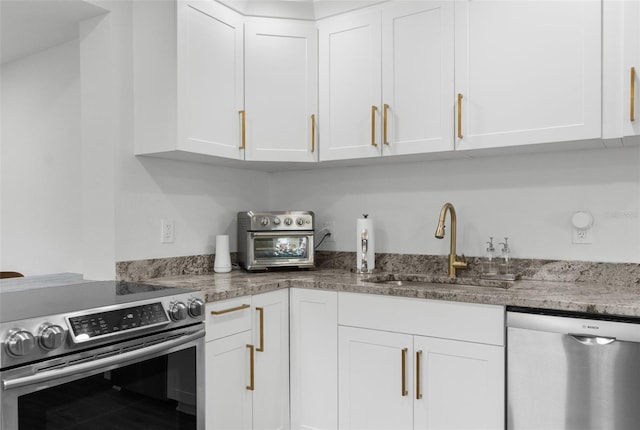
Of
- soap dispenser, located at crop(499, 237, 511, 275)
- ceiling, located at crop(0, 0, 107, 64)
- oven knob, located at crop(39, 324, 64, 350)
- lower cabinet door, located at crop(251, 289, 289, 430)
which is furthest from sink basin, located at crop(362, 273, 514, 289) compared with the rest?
ceiling, located at crop(0, 0, 107, 64)

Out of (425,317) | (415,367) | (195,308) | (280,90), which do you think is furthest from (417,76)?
(195,308)

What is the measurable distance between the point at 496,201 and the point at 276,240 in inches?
46.8

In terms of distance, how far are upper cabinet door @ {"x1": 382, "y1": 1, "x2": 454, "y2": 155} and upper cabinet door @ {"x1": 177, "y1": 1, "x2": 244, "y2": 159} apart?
0.75m

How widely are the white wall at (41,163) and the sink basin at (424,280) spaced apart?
1.68 meters

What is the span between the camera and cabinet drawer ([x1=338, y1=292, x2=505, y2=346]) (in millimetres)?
1791

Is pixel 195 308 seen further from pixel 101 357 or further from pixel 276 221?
pixel 276 221

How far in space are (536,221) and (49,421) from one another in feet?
6.97

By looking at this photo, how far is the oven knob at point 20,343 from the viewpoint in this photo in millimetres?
1245

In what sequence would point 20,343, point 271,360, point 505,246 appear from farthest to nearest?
point 505,246 → point 271,360 → point 20,343

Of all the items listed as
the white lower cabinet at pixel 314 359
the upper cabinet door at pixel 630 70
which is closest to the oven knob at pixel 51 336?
the white lower cabinet at pixel 314 359

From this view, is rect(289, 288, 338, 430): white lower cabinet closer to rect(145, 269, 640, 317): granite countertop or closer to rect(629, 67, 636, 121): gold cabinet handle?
rect(145, 269, 640, 317): granite countertop

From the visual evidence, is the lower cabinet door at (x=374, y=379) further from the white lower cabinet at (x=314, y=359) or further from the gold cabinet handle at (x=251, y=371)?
the gold cabinet handle at (x=251, y=371)

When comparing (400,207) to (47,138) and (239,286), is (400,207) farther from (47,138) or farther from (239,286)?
(47,138)

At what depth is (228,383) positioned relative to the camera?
197 cm
